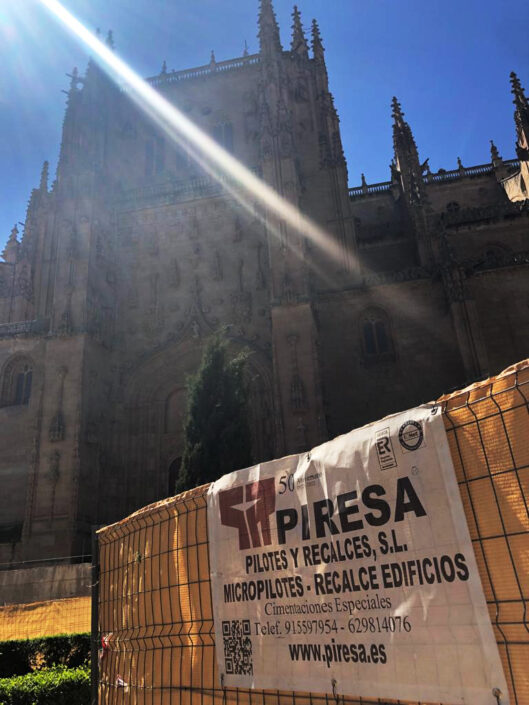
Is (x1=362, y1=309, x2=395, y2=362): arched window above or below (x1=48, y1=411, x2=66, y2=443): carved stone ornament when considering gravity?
above

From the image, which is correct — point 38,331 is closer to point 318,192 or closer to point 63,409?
point 63,409

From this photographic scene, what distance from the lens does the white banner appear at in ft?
9.04

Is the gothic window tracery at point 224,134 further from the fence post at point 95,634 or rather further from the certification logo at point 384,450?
the certification logo at point 384,450

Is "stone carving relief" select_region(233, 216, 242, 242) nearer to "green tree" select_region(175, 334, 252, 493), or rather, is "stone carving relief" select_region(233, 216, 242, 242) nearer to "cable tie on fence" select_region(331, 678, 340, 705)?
"green tree" select_region(175, 334, 252, 493)

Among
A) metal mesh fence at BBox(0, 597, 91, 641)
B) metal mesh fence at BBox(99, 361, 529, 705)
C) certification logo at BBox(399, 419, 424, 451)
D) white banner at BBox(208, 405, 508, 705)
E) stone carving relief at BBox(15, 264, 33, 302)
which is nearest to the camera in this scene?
metal mesh fence at BBox(99, 361, 529, 705)

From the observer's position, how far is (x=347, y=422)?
828 inches

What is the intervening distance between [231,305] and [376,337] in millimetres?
6451

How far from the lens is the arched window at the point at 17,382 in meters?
23.6

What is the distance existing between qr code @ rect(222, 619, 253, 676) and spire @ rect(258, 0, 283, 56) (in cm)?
2830

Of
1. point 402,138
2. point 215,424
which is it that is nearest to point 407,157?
point 402,138

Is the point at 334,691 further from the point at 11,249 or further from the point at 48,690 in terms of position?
the point at 11,249

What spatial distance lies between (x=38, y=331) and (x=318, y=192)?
14345mm

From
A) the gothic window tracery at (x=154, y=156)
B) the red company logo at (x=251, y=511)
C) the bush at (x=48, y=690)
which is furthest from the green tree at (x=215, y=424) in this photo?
the gothic window tracery at (x=154, y=156)

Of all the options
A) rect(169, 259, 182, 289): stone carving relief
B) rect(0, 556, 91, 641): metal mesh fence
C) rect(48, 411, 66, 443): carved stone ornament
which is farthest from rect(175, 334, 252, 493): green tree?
rect(169, 259, 182, 289): stone carving relief
